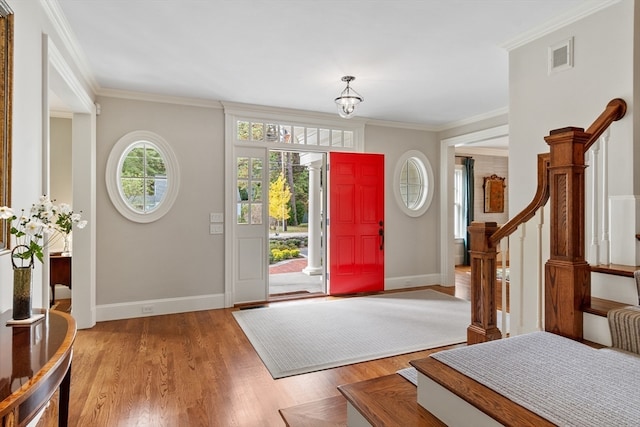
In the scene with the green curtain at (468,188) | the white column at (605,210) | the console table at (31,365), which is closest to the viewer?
the console table at (31,365)

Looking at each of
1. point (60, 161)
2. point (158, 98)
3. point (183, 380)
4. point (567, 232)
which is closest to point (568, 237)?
point (567, 232)

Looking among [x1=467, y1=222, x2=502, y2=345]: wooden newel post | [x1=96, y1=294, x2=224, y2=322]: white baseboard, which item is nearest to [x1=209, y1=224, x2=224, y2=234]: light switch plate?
[x1=96, y1=294, x2=224, y2=322]: white baseboard

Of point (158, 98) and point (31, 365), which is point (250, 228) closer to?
point (158, 98)

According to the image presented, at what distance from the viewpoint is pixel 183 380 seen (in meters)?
2.71

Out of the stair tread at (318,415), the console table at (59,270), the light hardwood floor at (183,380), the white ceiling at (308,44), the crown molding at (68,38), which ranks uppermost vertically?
the white ceiling at (308,44)

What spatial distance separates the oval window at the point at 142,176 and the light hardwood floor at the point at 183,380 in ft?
4.65

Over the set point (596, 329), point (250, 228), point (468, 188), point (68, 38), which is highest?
point (68, 38)

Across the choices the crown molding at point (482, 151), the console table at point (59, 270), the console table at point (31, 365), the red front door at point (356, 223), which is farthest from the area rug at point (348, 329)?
the crown molding at point (482, 151)

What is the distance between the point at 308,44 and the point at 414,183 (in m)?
3.65

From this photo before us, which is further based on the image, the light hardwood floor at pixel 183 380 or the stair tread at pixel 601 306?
the light hardwood floor at pixel 183 380

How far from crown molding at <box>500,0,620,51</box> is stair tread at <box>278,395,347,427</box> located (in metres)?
3.06

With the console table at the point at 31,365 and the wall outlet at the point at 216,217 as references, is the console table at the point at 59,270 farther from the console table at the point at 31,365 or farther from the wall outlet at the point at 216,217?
the console table at the point at 31,365

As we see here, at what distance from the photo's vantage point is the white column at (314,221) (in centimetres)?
703

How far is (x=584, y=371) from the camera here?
4.34 feet
